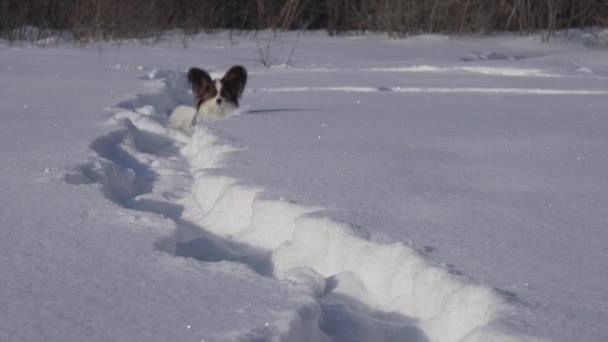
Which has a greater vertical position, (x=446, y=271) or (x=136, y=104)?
(x=446, y=271)

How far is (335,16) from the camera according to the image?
67.0 feet

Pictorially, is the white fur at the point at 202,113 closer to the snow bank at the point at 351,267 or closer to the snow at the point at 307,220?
the snow at the point at 307,220

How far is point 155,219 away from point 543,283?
1405 millimetres

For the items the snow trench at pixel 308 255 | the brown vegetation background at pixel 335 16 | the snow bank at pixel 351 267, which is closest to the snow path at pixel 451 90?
the snow trench at pixel 308 255

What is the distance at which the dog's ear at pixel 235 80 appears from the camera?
7.79 m

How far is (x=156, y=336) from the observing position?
239 cm

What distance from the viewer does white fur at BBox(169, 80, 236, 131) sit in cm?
677

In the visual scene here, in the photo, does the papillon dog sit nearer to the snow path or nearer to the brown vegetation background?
the snow path

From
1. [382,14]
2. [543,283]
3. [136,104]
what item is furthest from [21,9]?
[543,283]

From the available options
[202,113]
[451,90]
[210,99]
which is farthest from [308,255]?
[451,90]

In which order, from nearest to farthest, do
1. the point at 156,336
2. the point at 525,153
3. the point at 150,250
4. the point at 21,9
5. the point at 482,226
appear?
1. the point at 156,336
2. the point at 150,250
3. the point at 482,226
4. the point at 525,153
5. the point at 21,9

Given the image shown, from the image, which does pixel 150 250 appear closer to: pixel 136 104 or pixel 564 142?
pixel 564 142

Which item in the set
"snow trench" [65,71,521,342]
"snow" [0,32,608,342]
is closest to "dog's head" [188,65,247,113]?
"snow" [0,32,608,342]

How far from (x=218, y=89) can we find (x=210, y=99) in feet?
0.45
